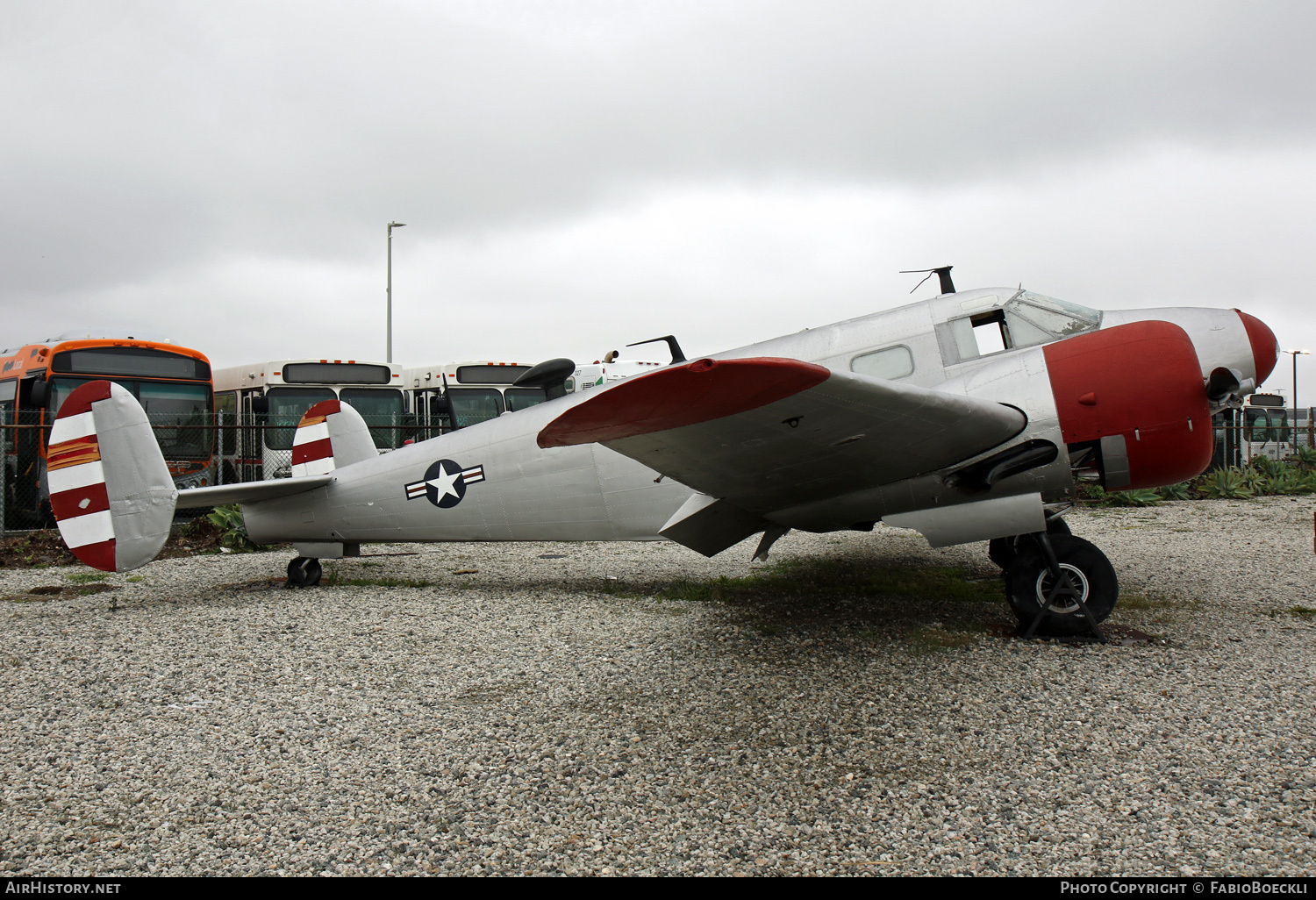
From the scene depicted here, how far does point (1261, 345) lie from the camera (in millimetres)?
4676

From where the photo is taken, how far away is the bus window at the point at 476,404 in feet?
46.8

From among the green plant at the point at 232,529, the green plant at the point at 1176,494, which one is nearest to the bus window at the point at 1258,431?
the green plant at the point at 1176,494

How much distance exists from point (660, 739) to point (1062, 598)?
10.3ft

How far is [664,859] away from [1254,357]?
16.2 ft

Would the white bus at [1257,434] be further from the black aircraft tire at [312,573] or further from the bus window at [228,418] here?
the bus window at [228,418]

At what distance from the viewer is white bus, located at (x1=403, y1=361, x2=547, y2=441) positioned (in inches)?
562

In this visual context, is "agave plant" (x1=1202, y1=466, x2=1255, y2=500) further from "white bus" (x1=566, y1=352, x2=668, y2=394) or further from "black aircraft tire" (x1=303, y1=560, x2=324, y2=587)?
"black aircraft tire" (x1=303, y1=560, x2=324, y2=587)

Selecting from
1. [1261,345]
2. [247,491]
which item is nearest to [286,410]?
[247,491]

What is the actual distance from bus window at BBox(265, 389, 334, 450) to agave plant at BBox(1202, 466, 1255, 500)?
17995 millimetres

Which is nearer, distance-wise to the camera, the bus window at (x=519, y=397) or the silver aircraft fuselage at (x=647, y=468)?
the silver aircraft fuselage at (x=647, y=468)

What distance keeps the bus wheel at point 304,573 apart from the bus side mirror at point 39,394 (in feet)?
21.3

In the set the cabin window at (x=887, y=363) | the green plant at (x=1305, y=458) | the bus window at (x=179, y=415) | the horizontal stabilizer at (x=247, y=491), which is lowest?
the green plant at (x=1305, y=458)
